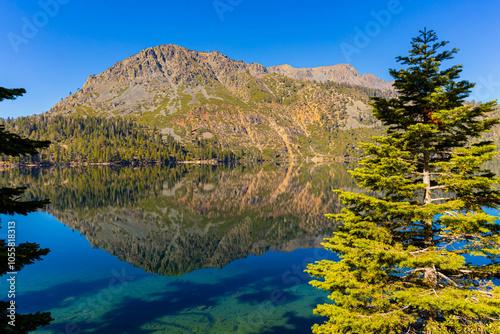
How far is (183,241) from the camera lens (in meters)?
55.7

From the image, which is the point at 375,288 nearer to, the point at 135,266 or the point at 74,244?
the point at 135,266

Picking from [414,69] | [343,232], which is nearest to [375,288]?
[343,232]

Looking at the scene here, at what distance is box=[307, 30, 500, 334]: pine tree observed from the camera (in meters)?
13.1

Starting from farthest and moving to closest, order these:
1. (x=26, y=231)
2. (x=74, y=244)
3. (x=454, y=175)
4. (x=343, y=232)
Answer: (x=26, y=231) < (x=74, y=244) < (x=343, y=232) < (x=454, y=175)

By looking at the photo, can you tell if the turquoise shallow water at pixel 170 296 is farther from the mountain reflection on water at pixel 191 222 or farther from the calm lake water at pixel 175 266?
the mountain reflection on water at pixel 191 222

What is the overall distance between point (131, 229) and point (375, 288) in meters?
58.8

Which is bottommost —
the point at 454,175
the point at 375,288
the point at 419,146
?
the point at 375,288

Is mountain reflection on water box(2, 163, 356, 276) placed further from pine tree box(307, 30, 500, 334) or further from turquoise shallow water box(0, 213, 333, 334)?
pine tree box(307, 30, 500, 334)

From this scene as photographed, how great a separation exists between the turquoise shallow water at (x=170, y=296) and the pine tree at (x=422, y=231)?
1210cm

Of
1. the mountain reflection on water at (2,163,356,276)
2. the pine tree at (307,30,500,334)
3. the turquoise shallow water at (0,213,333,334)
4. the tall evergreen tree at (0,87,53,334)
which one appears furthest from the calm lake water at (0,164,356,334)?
the tall evergreen tree at (0,87,53,334)

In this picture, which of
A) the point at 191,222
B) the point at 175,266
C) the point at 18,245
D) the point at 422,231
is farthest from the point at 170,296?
the point at 191,222

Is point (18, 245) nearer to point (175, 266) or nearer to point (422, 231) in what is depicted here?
point (422, 231)

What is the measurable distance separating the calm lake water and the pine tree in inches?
477

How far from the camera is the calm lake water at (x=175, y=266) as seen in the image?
86.6 feet
